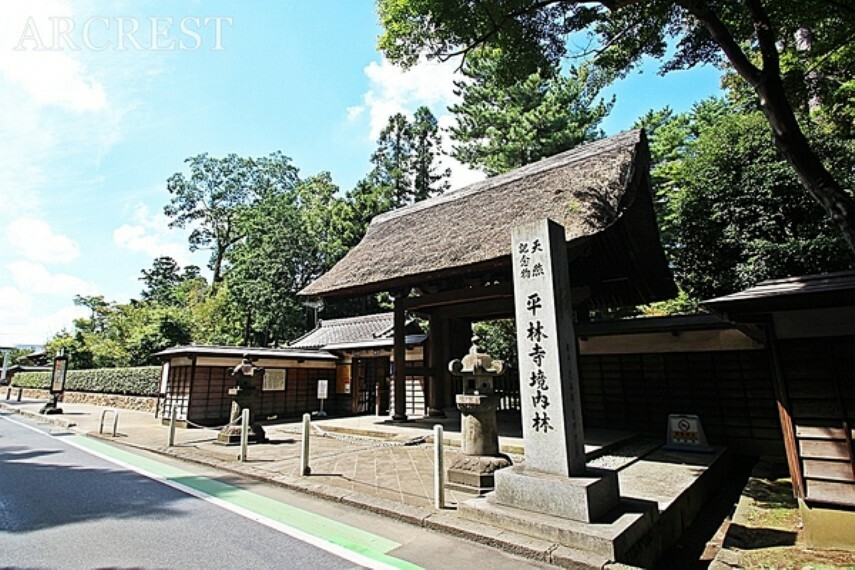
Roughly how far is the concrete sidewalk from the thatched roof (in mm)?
3433

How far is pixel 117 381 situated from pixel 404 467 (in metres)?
21.7

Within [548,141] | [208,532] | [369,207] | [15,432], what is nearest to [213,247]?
[369,207]

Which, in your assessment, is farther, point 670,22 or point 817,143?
point 817,143

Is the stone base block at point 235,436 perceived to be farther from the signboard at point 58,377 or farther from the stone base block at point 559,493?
the signboard at point 58,377

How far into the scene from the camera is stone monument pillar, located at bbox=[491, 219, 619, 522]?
152 inches

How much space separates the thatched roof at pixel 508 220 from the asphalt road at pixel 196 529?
15.5 feet

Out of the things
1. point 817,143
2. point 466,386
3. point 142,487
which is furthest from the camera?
point 817,143

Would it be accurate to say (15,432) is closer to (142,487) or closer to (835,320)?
(142,487)

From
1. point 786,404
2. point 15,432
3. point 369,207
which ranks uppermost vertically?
point 369,207

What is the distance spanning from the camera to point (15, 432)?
1254 cm

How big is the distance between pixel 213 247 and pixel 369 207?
64.8 feet

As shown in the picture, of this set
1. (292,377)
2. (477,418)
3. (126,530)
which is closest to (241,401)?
(126,530)

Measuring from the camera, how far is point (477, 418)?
5488 mm

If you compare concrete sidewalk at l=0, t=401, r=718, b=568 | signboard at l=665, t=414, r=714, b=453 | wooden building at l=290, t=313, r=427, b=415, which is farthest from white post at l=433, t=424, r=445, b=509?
wooden building at l=290, t=313, r=427, b=415
